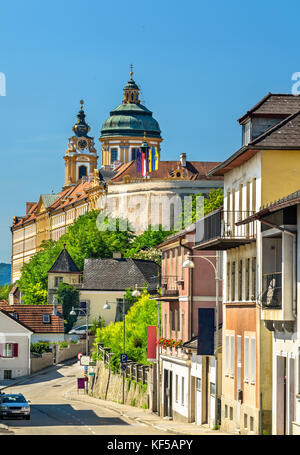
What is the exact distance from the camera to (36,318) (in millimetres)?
117562

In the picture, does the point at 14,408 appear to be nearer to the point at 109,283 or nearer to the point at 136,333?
the point at 136,333

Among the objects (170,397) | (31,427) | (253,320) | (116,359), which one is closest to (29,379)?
(116,359)

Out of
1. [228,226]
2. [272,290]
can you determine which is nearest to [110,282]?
[228,226]

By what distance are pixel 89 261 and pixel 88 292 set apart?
550cm

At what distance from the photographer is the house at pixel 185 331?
53250 mm

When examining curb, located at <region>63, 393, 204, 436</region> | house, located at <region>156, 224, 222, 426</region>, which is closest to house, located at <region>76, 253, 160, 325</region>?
curb, located at <region>63, 393, 204, 436</region>

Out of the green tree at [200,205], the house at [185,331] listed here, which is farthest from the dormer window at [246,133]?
the green tree at [200,205]

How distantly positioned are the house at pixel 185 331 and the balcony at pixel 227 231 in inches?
147

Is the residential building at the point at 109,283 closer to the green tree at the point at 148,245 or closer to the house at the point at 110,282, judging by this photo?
the house at the point at 110,282

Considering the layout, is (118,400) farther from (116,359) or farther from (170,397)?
(170,397)

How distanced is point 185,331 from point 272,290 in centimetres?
2394

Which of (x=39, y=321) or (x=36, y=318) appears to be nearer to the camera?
(x=39, y=321)

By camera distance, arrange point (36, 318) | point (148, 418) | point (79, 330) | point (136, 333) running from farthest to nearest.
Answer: point (79, 330)
point (36, 318)
point (136, 333)
point (148, 418)

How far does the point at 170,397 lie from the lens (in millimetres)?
63125
